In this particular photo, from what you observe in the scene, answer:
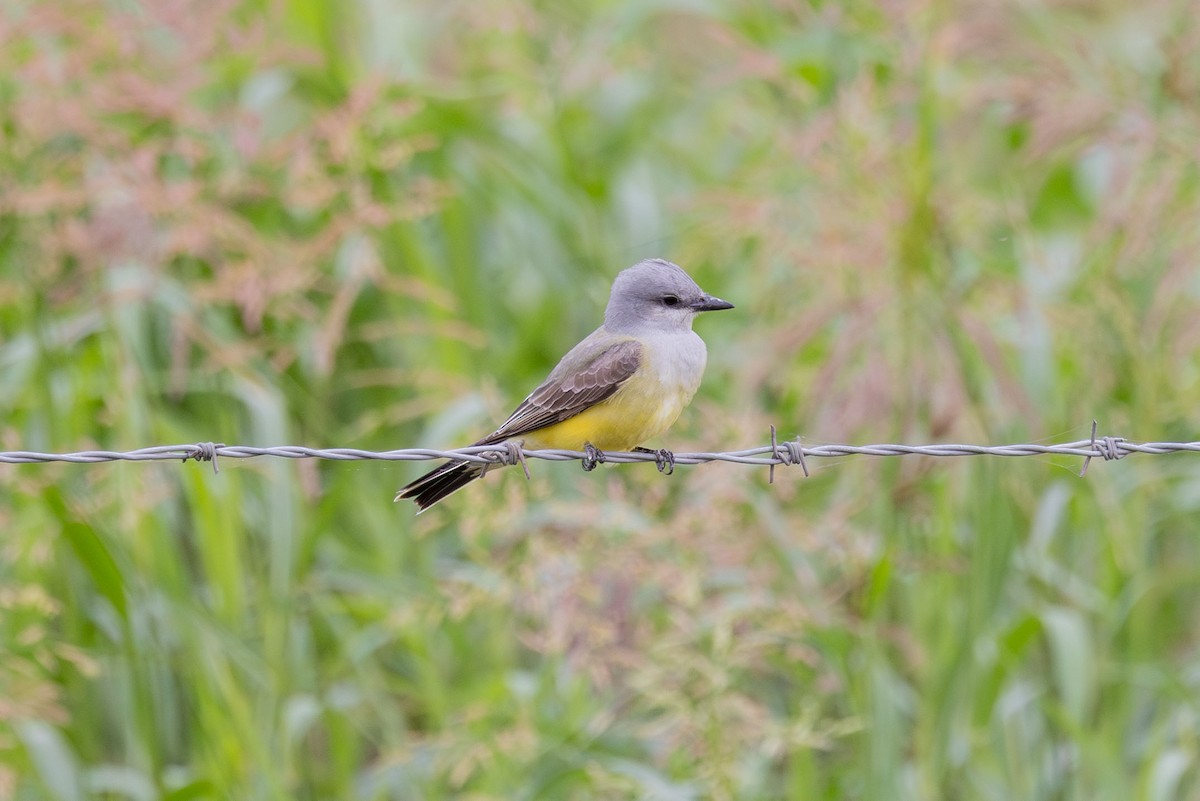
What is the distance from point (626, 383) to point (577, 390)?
13cm

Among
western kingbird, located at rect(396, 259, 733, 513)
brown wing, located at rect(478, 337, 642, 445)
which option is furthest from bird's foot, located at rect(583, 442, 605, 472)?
brown wing, located at rect(478, 337, 642, 445)

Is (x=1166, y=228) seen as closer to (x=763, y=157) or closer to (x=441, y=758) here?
(x=763, y=157)

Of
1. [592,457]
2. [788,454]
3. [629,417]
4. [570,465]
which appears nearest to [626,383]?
[629,417]

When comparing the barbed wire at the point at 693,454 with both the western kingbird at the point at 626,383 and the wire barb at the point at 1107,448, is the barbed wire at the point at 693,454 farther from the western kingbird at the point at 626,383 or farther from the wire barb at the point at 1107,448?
the western kingbird at the point at 626,383

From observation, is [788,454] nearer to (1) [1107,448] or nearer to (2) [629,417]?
(2) [629,417]

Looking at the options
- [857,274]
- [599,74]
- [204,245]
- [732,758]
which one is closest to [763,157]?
[599,74]

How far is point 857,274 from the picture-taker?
16.1ft

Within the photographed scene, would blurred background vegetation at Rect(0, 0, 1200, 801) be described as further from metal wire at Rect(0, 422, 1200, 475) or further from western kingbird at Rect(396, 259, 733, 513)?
metal wire at Rect(0, 422, 1200, 475)

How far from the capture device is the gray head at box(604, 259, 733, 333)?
15.1 ft

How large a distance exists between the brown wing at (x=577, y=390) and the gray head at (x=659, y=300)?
131mm

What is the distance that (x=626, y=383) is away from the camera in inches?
173

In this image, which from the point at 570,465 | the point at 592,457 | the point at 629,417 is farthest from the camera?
the point at 570,465

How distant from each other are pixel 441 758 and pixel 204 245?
1744mm

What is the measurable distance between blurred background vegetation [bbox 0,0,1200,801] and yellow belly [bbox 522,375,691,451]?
0.69 feet
